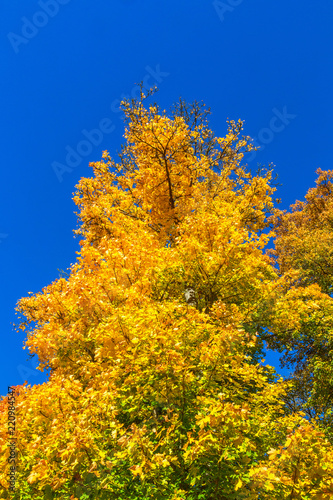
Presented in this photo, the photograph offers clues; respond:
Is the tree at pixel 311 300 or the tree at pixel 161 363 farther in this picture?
the tree at pixel 311 300

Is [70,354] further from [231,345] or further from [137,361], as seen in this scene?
[231,345]

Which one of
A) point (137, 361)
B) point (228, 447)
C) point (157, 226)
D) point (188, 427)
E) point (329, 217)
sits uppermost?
point (329, 217)

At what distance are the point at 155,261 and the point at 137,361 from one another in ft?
11.6

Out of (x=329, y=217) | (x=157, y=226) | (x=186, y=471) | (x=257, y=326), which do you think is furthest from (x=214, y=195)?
(x=186, y=471)

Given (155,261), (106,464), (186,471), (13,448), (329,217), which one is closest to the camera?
(106,464)

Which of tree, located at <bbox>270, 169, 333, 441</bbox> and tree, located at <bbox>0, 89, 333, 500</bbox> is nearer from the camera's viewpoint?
tree, located at <bbox>0, 89, 333, 500</bbox>

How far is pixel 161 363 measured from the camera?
418 centimetres

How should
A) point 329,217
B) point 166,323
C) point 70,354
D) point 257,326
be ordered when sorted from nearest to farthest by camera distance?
1. point 166,323
2. point 70,354
3. point 257,326
4. point 329,217

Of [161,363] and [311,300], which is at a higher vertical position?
[311,300]

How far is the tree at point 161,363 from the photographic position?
3.51 metres

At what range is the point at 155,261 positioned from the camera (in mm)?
7723

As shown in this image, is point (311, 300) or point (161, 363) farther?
point (311, 300)

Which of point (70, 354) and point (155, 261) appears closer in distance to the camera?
point (70, 354)

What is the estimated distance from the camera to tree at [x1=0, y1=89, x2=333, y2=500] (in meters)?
3.51
